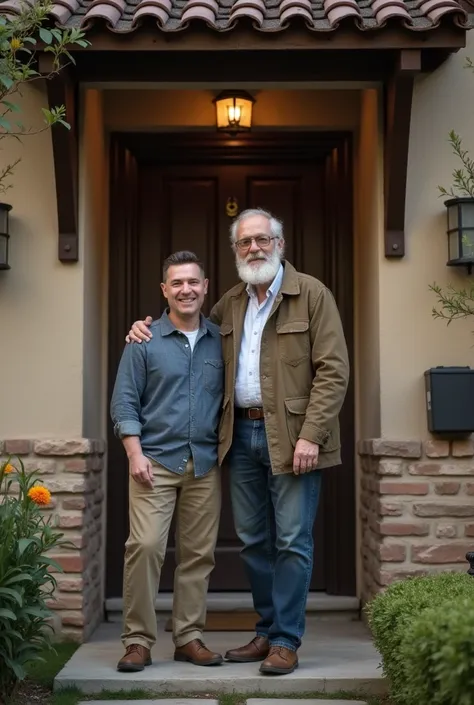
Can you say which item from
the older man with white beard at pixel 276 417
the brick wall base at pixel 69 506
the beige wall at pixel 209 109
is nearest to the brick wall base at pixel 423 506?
the older man with white beard at pixel 276 417

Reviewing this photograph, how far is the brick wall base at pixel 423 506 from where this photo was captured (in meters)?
5.23

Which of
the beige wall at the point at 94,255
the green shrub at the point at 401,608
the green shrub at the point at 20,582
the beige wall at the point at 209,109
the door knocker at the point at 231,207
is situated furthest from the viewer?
the door knocker at the point at 231,207

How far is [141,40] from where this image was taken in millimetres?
4754

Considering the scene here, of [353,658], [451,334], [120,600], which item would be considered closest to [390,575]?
[353,658]

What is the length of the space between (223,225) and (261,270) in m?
1.70

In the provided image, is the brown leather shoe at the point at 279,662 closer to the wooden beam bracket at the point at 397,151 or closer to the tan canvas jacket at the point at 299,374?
the tan canvas jacket at the point at 299,374

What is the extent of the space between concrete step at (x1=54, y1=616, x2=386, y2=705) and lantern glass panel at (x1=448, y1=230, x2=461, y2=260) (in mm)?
2024

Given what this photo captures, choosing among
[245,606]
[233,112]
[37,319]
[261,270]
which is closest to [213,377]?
[261,270]

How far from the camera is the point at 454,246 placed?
17.3ft

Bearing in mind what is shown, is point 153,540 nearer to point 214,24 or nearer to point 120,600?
point 120,600

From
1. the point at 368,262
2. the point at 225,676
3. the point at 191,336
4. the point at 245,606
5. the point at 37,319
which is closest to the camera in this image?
the point at 225,676

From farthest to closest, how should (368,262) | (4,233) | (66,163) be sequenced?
(368,262) → (4,233) → (66,163)

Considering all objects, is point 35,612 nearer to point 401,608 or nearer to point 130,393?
point 130,393

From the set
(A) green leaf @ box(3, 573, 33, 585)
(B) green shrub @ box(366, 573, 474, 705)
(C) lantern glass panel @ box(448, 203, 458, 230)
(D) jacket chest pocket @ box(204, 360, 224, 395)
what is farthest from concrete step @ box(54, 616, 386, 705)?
(C) lantern glass panel @ box(448, 203, 458, 230)
